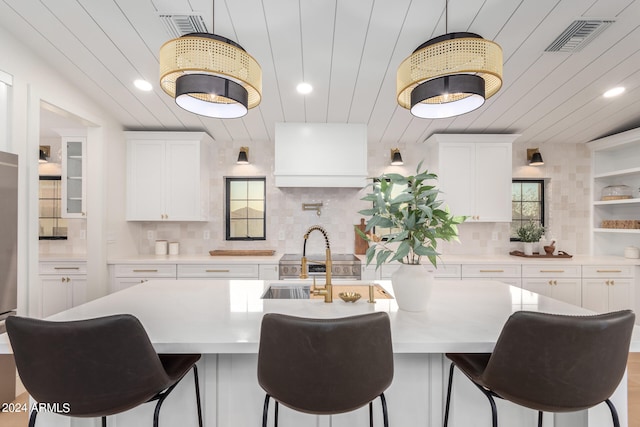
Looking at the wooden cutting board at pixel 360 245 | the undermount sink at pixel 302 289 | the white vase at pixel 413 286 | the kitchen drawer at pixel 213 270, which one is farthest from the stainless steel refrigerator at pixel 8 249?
the wooden cutting board at pixel 360 245

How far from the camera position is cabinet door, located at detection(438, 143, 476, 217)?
3725mm

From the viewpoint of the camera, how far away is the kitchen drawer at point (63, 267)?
11.2ft

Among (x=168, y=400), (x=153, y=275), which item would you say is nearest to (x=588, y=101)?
(x=168, y=400)

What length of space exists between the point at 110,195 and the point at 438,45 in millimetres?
3468

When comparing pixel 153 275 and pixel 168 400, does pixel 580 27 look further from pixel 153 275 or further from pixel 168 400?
pixel 153 275

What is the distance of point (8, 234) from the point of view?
210 centimetres

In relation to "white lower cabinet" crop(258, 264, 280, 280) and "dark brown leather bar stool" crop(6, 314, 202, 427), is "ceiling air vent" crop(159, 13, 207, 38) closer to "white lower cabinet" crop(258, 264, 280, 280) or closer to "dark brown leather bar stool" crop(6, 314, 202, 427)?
"dark brown leather bar stool" crop(6, 314, 202, 427)

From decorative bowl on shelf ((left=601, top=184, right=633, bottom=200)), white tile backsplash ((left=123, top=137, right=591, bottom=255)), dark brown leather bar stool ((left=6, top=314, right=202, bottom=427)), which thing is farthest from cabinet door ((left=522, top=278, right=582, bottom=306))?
dark brown leather bar stool ((left=6, top=314, right=202, bottom=427))

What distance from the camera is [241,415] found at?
4.66ft

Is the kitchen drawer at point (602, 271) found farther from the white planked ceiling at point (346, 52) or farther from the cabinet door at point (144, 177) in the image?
the cabinet door at point (144, 177)

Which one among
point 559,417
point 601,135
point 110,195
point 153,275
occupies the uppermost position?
point 601,135

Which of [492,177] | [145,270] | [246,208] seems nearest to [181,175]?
[246,208]

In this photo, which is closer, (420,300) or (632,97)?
(420,300)

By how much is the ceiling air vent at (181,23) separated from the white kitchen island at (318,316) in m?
1.74
